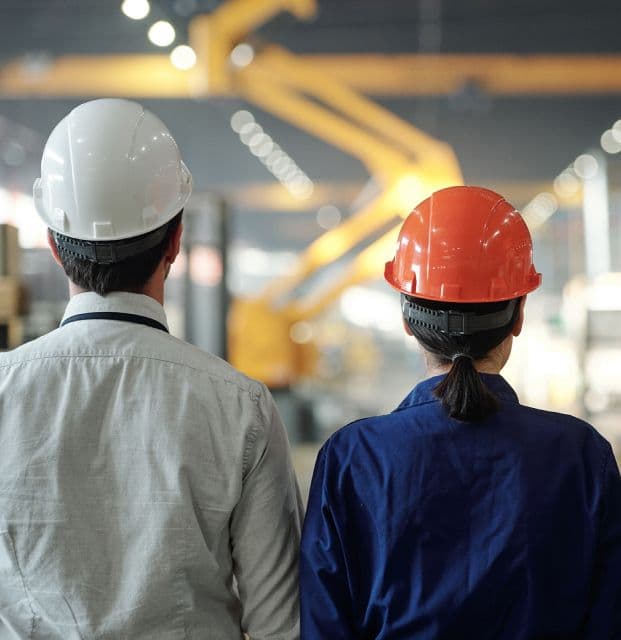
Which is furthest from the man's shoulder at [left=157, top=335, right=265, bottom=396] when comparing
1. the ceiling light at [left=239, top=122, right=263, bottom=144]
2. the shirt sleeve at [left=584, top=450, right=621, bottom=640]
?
the ceiling light at [left=239, top=122, right=263, bottom=144]

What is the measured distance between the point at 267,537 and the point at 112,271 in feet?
2.03

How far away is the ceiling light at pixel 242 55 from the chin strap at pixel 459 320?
9388mm

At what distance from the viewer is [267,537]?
1.82 meters

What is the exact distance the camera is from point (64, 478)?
169 centimetres

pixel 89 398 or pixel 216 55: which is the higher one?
pixel 216 55

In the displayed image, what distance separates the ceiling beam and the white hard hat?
11.3m

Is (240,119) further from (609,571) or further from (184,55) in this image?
(609,571)

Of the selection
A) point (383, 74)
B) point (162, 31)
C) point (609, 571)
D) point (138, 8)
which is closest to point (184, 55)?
point (162, 31)

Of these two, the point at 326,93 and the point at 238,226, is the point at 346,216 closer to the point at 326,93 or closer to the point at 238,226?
the point at 238,226

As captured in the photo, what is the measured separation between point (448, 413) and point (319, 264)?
11.7 metres

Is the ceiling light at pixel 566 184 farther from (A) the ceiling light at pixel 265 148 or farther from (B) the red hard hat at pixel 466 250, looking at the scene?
(B) the red hard hat at pixel 466 250

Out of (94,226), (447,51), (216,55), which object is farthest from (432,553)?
(447,51)

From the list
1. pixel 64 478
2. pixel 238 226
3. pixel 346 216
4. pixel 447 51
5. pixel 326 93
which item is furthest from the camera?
pixel 238 226

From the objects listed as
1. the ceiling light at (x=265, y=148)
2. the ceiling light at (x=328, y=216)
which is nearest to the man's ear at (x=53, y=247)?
the ceiling light at (x=265, y=148)
